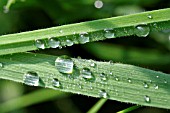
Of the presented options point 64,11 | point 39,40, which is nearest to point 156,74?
point 39,40

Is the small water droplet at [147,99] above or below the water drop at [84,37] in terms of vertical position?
below

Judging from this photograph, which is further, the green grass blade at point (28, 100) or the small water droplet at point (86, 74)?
the green grass blade at point (28, 100)

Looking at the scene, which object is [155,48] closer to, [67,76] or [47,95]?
[47,95]

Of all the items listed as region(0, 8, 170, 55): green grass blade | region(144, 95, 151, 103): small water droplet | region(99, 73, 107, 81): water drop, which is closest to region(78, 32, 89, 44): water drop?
region(0, 8, 170, 55): green grass blade

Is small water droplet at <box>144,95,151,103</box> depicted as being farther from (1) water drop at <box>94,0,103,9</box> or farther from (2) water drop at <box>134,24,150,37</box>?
(1) water drop at <box>94,0,103,9</box>

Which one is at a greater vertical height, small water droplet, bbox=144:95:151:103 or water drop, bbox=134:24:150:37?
water drop, bbox=134:24:150:37

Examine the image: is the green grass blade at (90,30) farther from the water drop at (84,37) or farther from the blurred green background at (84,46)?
the blurred green background at (84,46)

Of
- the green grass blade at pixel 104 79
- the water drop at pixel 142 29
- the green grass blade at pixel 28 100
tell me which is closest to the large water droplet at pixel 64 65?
the green grass blade at pixel 104 79

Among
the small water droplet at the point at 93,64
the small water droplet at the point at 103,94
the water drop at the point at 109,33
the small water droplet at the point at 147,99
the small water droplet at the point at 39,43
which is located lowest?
the small water droplet at the point at 147,99
